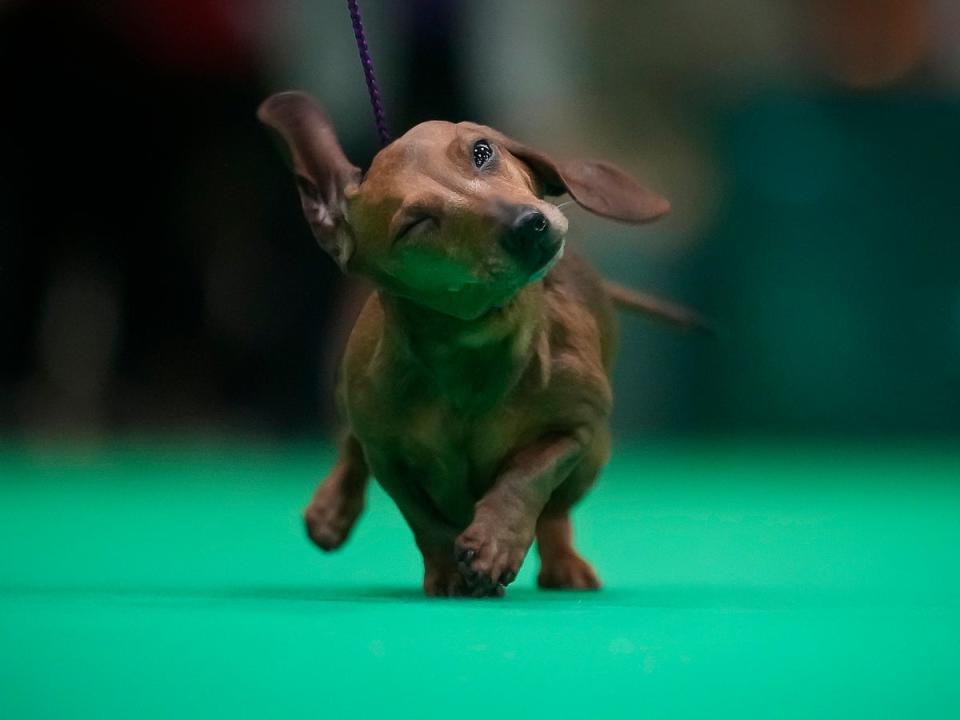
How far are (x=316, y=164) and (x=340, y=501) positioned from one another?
753mm

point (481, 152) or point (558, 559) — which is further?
point (558, 559)

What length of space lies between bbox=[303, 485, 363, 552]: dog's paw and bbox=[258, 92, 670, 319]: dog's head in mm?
638

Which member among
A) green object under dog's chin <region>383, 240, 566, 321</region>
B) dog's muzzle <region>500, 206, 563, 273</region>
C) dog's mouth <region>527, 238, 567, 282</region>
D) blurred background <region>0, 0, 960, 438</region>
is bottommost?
blurred background <region>0, 0, 960, 438</region>

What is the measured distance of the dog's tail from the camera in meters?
3.64

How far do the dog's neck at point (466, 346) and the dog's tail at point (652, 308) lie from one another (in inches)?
Answer: 30.2

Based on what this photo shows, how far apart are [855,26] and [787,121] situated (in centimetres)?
61

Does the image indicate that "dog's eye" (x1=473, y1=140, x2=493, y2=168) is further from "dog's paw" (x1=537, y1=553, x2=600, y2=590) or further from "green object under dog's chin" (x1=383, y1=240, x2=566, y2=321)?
"dog's paw" (x1=537, y1=553, x2=600, y2=590)

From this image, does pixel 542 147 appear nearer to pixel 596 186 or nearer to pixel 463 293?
pixel 596 186

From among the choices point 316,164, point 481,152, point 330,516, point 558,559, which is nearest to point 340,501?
point 330,516

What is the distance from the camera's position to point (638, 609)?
2.56m

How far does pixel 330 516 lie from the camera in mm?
3162

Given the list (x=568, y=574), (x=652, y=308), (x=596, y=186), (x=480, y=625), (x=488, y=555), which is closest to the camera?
(x=480, y=625)

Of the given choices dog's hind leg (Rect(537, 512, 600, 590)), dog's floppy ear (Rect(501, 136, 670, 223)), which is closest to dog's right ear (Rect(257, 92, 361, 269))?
dog's floppy ear (Rect(501, 136, 670, 223))

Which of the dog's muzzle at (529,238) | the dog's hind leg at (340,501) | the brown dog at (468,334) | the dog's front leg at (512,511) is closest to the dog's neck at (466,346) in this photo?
the brown dog at (468,334)
